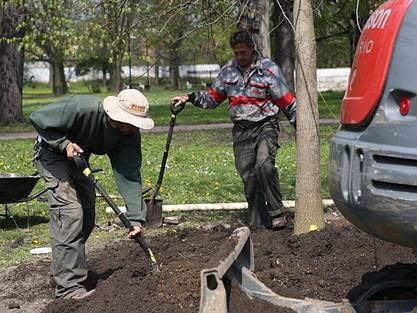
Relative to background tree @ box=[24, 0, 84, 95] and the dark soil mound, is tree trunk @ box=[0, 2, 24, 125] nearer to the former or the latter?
background tree @ box=[24, 0, 84, 95]

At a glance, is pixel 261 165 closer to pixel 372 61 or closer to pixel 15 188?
pixel 15 188

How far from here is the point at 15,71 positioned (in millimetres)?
23250

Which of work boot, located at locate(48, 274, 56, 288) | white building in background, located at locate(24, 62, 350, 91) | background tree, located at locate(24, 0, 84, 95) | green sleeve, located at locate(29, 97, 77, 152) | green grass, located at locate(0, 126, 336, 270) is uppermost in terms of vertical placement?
background tree, located at locate(24, 0, 84, 95)

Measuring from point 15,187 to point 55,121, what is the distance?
289 cm

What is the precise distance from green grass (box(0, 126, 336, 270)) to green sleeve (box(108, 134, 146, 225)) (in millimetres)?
1733

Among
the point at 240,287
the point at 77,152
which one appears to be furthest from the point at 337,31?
the point at 240,287

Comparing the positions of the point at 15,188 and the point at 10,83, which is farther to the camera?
the point at 10,83

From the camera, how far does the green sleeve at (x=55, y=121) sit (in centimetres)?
575

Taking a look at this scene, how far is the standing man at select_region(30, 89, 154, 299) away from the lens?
573 cm

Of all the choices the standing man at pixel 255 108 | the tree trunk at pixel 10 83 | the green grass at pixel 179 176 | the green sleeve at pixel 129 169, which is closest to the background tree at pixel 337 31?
the green grass at pixel 179 176

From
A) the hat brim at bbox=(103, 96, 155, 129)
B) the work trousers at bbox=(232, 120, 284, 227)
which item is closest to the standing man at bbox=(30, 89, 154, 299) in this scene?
the hat brim at bbox=(103, 96, 155, 129)

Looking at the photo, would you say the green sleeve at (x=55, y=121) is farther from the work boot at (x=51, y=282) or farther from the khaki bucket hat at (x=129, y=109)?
the work boot at (x=51, y=282)

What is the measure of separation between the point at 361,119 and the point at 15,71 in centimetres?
2047

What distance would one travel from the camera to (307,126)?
6.77 m
